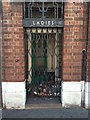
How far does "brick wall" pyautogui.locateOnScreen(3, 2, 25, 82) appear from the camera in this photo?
20.2ft

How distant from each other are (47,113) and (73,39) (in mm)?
2036

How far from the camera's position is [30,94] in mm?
7094

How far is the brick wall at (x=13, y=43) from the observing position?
20.2 feet

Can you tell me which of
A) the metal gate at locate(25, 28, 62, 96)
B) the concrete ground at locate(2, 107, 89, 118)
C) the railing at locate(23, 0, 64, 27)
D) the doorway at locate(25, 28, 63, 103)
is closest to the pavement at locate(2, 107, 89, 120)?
the concrete ground at locate(2, 107, 89, 118)

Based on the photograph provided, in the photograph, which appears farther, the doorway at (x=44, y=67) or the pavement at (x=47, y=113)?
the doorway at (x=44, y=67)

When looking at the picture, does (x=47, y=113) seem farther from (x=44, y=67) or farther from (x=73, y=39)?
(x=73, y=39)

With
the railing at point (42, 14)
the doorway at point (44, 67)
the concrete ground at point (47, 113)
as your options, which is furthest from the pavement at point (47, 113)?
the railing at point (42, 14)

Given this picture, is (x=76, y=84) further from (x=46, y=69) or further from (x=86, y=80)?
(x=46, y=69)

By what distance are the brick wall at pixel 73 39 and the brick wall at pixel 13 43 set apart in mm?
1164

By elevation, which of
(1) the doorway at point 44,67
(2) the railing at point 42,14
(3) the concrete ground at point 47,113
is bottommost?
(3) the concrete ground at point 47,113

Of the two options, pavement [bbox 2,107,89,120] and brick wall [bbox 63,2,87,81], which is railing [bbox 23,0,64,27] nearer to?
brick wall [bbox 63,2,87,81]

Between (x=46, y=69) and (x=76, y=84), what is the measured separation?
105cm

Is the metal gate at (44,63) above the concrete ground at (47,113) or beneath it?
above

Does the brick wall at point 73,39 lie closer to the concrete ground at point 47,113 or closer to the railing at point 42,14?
the railing at point 42,14
